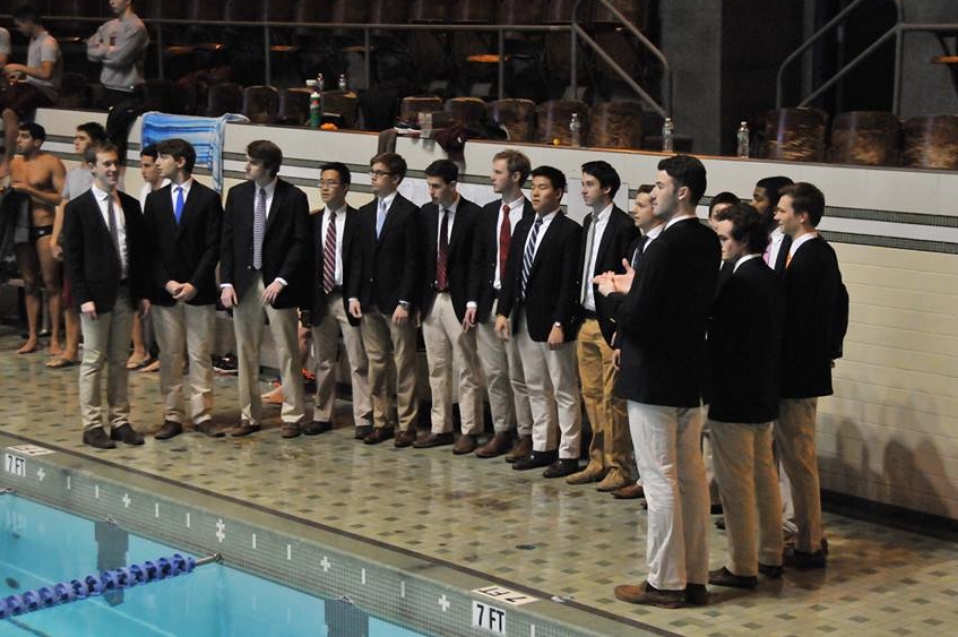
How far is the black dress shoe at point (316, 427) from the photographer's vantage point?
9672 mm

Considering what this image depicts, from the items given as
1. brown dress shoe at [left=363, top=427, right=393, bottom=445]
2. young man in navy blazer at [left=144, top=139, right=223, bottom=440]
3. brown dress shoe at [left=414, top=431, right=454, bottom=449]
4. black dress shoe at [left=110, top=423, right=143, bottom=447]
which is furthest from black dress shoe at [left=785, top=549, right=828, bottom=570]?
black dress shoe at [left=110, top=423, right=143, bottom=447]

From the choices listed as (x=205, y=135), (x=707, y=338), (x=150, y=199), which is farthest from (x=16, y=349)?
A: (x=707, y=338)

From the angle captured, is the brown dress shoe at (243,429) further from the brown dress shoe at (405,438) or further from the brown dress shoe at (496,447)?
the brown dress shoe at (496,447)

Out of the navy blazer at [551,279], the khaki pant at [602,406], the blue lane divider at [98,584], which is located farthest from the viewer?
the navy blazer at [551,279]

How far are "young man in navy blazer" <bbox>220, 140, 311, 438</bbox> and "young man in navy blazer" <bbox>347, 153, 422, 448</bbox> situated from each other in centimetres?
39

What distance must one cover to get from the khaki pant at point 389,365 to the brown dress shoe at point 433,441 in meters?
0.10

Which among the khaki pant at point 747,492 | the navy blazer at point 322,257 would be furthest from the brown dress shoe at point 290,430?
the khaki pant at point 747,492

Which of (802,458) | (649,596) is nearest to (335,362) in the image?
(802,458)

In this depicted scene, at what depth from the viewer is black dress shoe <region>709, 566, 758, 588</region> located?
21.9ft

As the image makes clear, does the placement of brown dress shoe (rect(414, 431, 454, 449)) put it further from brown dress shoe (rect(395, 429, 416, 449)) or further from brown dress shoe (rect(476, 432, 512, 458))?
brown dress shoe (rect(476, 432, 512, 458))

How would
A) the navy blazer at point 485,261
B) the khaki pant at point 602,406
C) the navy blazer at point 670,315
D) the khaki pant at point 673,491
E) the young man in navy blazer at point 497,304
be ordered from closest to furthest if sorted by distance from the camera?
the navy blazer at point 670,315 < the khaki pant at point 673,491 < the khaki pant at point 602,406 < the young man in navy blazer at point 497,304 < the navy blazer at point 485,261

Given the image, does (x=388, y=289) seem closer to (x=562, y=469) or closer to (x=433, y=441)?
(x=433, y=441)

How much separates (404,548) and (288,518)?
21.7 inches

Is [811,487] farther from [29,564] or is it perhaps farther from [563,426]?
[29,564]
